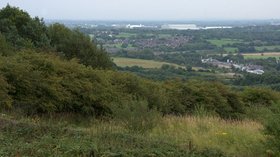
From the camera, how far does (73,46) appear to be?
35.8 m

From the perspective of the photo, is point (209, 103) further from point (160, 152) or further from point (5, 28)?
point (160, 152)

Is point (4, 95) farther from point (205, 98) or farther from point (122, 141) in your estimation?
point (205, 98)

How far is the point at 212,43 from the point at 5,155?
316 ft

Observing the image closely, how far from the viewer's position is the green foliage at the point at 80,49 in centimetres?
3569

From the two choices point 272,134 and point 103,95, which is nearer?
point 272,134

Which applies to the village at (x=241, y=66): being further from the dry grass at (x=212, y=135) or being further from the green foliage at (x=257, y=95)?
the dry grass at (x=212, y=135)

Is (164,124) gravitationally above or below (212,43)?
above

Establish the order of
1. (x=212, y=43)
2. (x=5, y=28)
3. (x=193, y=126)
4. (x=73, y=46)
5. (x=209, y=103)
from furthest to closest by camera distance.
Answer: (x=212, y=43) < (x=73, y=46) < (x=5, y=28) < (x=209, y=103) < (x=193, y=126)

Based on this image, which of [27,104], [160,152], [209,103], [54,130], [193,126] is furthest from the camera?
[209,103]

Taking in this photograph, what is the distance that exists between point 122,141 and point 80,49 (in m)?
27.5

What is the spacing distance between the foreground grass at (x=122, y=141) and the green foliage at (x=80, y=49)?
2473 cm

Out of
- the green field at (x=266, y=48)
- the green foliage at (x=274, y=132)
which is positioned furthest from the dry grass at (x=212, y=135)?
the green field at (x=266, y=48)

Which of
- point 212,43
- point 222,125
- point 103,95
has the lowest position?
point 212,43

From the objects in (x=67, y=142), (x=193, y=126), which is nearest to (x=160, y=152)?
(x=67, y=142)
